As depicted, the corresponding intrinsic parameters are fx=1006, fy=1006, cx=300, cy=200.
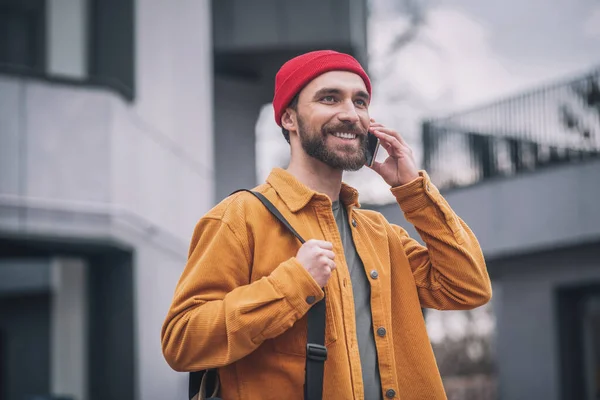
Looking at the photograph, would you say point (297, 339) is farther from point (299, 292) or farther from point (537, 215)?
point (537, 215)

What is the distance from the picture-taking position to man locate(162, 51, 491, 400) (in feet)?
9.82

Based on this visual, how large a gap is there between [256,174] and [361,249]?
1308 centimetres

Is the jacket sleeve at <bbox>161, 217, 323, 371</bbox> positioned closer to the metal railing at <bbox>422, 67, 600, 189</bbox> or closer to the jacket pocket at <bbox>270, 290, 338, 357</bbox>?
the jacket pocket at <bbox>270, 290, 338, 357</bbox>

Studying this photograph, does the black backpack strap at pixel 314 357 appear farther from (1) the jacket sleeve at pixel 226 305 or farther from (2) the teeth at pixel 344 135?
(2) the teeth at pixel 344 135

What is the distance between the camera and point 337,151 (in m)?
3.30

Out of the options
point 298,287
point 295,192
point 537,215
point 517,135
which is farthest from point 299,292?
point 517,135

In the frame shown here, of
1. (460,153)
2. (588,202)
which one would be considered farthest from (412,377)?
(460,153)

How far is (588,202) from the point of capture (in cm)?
1446

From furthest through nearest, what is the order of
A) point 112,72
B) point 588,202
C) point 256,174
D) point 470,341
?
point 470,341 → point 256,174 → point 588,202 → point 112,72

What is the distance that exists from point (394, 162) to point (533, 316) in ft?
47.0

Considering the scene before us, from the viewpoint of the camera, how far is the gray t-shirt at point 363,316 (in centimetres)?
316

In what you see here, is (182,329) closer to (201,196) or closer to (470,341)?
(201,196)

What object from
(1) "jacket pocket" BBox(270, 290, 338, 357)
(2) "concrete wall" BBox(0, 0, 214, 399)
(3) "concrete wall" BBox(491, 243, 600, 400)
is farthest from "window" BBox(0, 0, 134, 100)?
(3) "concrete wall" BBox(491, 243, 600, 400)

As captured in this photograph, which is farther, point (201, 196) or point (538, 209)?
point (538, 209)
